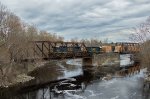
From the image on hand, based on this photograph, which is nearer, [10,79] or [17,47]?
[10,79]

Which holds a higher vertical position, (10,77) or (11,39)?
(11,39)

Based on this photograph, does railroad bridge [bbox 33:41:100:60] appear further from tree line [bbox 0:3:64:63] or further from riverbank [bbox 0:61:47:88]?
riverbank [bbox 0:61:47:88]

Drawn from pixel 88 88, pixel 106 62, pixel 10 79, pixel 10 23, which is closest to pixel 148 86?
pixel 88 88

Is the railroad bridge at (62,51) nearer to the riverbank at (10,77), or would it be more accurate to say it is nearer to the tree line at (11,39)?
the tree line at (11,39)

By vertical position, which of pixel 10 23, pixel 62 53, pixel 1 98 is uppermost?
pixel 10 23

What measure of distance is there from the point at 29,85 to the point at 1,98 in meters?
11.2

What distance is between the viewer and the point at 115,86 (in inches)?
2047

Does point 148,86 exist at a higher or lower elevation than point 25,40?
lower

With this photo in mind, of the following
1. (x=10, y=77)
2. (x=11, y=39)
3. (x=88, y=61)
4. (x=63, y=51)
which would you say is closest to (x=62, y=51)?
(x=63, y=51)

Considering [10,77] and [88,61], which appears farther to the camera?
[88,61]

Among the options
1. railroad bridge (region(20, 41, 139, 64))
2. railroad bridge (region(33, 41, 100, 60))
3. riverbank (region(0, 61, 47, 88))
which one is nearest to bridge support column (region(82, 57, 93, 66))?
railroad bridge (region(20, 41, 139, 64))

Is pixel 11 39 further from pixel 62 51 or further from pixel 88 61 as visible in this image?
pixel 88 61

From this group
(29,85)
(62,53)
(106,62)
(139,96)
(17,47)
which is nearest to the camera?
(139,96)

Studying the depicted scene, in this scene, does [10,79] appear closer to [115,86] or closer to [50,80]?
[50,80]
